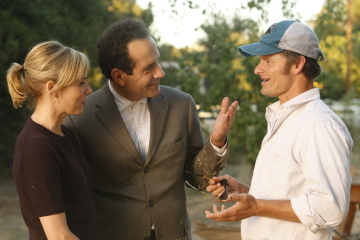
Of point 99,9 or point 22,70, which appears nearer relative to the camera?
point 22,70

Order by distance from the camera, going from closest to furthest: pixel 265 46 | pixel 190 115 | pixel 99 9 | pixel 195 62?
pixel 265 46 → pixel 190 115 → pixel 195 62 → pixel 99 9

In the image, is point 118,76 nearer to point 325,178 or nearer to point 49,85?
point 49,85

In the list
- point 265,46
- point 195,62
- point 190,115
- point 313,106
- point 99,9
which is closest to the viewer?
point 313,106

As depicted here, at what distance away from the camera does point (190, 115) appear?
3.12 meters

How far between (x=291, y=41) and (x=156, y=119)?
37.9 inches

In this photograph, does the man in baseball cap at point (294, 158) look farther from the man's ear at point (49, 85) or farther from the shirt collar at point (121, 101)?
the man's ear at point (49, 85)

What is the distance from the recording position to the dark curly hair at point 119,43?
9.68 ft

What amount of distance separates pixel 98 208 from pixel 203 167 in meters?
0.65

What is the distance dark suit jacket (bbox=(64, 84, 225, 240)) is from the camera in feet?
9.41

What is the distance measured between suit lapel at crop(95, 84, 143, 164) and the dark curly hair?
17 centimetres

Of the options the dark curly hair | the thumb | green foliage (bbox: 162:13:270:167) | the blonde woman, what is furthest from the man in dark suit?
green foliage (bbox: 162:13:270:167)

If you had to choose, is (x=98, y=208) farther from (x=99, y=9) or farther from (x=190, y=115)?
(x=99, y=9)

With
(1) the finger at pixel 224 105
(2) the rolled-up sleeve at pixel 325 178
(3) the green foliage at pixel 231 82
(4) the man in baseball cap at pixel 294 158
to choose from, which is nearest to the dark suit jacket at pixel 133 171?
(1) the finger at pixel 224 105

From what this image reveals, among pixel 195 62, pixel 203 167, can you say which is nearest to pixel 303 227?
pixel 203 167
